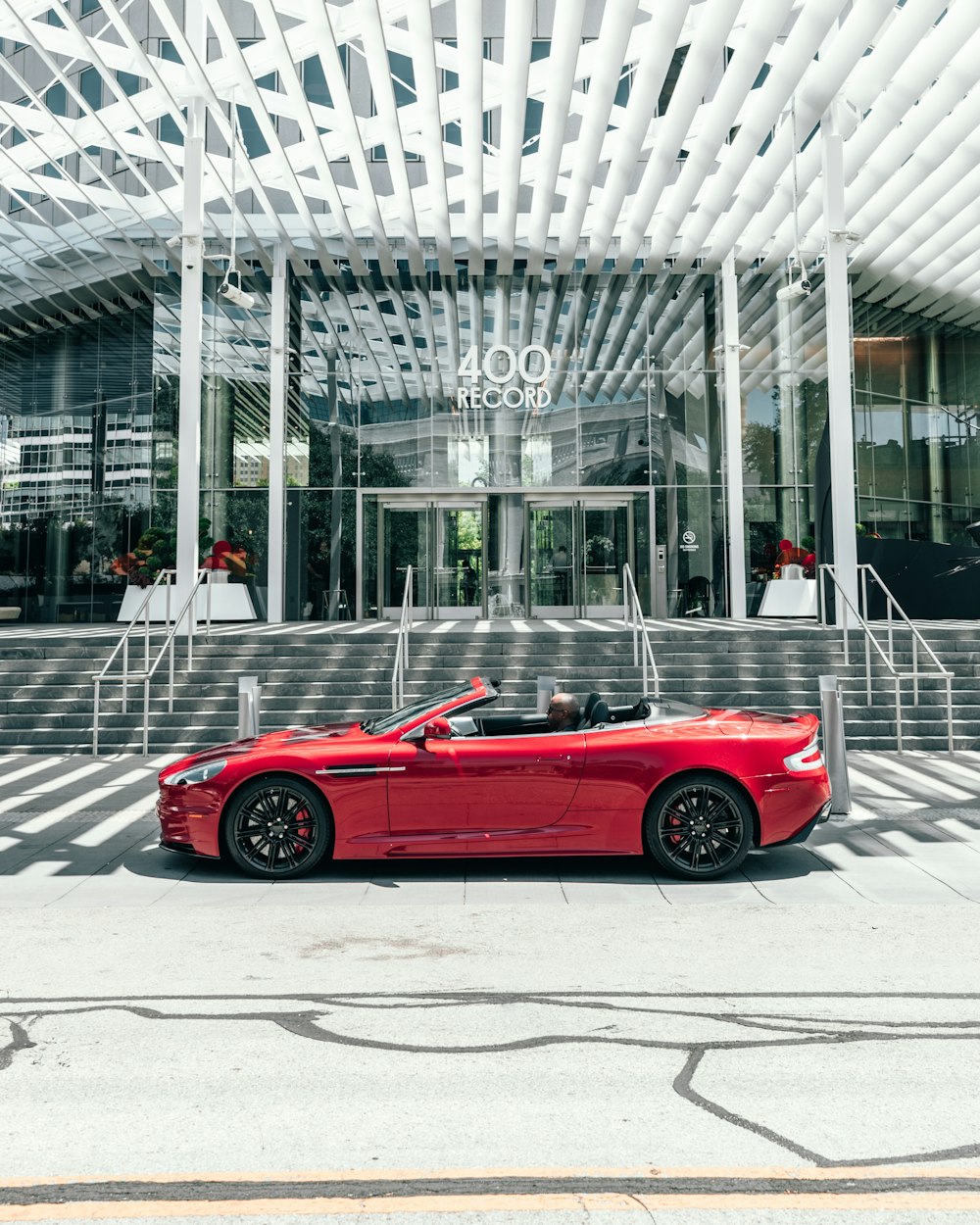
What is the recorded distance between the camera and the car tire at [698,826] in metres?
7.38

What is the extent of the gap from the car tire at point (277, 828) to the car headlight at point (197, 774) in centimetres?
22

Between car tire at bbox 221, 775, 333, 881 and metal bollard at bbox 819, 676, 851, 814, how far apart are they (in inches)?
171

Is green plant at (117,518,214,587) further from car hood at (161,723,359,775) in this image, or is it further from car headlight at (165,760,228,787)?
car headlight at (165,760,228,787)

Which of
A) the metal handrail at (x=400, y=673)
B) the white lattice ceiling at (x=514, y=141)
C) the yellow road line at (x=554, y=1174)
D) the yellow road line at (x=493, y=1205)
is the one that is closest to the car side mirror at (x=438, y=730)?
the yellow road line at (x=554, y=1174)

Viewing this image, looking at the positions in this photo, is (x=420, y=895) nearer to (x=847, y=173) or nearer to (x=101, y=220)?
(x=847, y=173)

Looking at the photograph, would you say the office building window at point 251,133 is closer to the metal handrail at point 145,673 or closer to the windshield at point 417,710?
the metal handrail at point 145,673

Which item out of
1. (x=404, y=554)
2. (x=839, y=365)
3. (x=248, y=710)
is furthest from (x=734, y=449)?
(x=248, y=710)

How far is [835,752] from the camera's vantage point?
30.8 feet

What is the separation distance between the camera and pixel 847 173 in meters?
18.4

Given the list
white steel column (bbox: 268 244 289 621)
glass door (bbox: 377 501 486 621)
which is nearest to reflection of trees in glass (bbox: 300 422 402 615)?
glass door (bbox: 377 501 486 621)

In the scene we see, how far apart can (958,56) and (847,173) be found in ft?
11.8

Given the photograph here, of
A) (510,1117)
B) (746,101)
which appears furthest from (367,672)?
(510,1117)

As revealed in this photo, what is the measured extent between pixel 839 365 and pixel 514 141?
6165 millimetres

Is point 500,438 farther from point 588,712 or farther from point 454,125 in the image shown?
point 588,712
